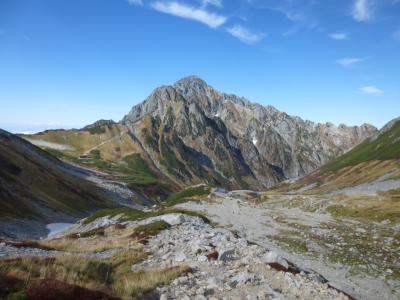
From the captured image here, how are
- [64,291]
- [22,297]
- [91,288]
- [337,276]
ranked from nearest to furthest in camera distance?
1. [22,297]
2. [64,291]
3. [91,288]
4. [337,276]

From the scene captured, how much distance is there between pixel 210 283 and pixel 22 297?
31.8ft

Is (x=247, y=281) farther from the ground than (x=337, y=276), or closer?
farther from the ground

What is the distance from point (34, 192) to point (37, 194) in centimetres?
140

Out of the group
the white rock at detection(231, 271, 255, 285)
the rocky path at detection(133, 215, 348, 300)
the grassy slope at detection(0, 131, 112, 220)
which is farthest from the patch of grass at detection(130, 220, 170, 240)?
the grassy slope at detection(0, 131, 112, 220)

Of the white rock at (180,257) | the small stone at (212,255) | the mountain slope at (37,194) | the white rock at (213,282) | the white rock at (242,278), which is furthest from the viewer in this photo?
the mountain slope at (37,194)

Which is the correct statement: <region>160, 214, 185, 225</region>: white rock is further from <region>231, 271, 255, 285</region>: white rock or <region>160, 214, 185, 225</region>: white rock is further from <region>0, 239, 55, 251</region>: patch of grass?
<region>231, 271, 255, 285</region>: white rock

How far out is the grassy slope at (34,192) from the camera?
93.2m

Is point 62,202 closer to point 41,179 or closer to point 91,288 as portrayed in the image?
point 41,179

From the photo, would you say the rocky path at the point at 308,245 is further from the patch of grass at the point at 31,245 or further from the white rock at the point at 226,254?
the patch of grass at the point at 31,245

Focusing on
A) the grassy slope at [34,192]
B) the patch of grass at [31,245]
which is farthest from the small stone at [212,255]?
the grassy slope at [34,192]

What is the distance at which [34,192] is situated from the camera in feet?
367

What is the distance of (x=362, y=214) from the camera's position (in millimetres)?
83938

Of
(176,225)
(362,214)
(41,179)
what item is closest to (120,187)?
(41,179)

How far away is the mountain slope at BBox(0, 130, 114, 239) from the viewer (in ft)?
304
